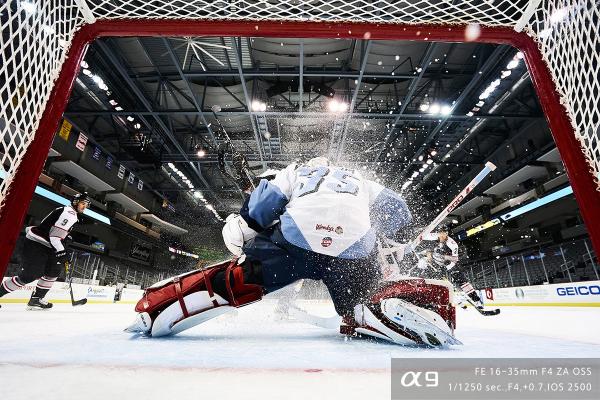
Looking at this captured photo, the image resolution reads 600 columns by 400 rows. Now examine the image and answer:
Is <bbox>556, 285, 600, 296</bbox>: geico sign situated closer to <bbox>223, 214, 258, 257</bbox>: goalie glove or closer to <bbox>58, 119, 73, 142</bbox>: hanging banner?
<bbox>223, 214, 258, 257</bbox>: goalie glove

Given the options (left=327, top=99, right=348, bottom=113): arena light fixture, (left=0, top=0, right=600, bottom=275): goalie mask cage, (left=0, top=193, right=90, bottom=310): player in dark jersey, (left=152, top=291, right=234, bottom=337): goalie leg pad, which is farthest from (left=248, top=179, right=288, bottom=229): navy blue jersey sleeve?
(left=327, top=99, right=348, bottom=113): arena light fixture

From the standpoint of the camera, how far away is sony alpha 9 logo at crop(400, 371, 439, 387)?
0.73 metres

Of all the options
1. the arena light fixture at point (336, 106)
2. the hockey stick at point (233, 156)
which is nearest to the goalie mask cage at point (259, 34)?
the arena light fixture at point (336, 106)

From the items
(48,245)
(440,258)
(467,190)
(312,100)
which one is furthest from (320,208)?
(312,100)

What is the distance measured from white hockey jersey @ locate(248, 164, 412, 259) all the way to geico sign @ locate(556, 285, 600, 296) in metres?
6.42

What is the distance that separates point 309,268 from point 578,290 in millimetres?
Result: 6942

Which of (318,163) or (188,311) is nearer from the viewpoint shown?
(188,311)

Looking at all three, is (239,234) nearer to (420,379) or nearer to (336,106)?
(420,379)

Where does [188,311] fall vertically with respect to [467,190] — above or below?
below

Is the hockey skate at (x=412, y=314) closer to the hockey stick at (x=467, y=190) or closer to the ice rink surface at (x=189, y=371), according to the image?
the ice rink surface at (x=189, y=371)

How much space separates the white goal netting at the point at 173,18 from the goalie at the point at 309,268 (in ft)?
2.47

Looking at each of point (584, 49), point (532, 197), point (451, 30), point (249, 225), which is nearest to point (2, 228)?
point (249, 225)

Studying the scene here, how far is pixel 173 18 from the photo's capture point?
1.50 m

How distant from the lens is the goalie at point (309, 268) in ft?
4.75
